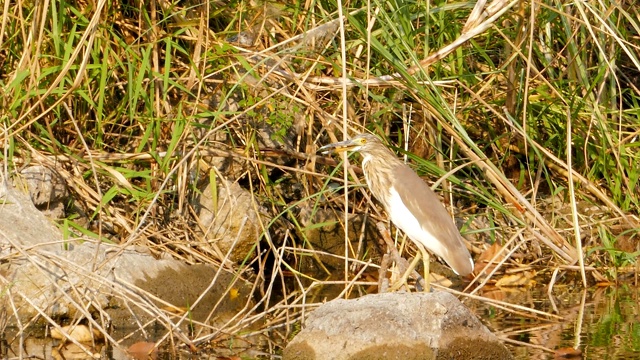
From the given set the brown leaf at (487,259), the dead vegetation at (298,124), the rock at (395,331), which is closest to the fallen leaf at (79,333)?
the dead vegetation at (298,124)

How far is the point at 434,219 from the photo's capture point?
5.21 metres

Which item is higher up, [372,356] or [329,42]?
[329,42]

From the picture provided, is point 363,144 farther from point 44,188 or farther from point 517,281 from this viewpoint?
point 44,188

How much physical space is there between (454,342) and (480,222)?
2.80 meters

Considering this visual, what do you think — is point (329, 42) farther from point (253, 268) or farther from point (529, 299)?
point (529, 299)

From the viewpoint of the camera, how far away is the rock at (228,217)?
662cm

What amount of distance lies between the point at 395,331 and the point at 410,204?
0.99 metres

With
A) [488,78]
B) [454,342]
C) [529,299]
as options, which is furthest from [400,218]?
[488,78]

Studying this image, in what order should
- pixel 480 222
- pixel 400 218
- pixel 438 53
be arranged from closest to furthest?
pixel 400 218 < pixel 438 53 < pixel 480 222

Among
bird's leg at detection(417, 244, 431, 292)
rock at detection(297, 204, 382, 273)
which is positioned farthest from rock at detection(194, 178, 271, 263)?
bird's leg at detection(417, 244, 431, 292)

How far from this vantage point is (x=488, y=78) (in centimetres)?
727

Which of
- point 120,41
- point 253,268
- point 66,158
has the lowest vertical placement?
point 253,268

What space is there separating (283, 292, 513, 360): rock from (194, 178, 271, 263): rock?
2.08 meters

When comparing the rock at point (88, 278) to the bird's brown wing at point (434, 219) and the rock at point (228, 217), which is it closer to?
the rock at point (228, 217)
